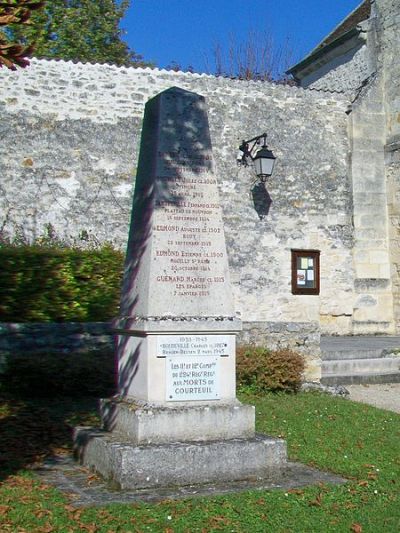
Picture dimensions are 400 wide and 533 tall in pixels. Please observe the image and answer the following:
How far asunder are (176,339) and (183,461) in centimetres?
90

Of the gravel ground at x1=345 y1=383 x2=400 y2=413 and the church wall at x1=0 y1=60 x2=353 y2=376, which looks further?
the church wall at x1=0 y1=60 x2=353 y2=376

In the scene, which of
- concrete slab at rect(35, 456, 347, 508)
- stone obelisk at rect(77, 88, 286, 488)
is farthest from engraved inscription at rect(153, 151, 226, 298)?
concrete slab at rect(35, 456, 347, 508)

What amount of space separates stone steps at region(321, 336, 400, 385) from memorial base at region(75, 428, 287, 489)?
5.00 meters

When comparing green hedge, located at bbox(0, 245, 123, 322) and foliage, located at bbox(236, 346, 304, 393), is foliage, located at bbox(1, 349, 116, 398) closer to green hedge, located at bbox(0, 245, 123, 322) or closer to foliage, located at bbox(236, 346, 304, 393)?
green hedge, located at bbox(0, 245, 123, 322)

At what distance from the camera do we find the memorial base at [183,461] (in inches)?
202

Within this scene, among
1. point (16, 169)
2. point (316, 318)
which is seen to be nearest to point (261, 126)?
point (316, 318)

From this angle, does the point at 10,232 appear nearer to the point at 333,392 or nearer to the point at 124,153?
the point at 124,153

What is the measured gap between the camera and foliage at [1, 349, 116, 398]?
860 centimetres

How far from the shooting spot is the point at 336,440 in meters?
6.79

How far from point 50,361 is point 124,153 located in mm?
6848

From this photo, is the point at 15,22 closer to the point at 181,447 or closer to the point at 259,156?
the point at 181,447

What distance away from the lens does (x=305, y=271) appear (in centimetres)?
1596

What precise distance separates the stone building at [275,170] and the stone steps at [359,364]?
8.57 feet

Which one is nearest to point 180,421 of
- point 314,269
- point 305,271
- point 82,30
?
point 305,271
